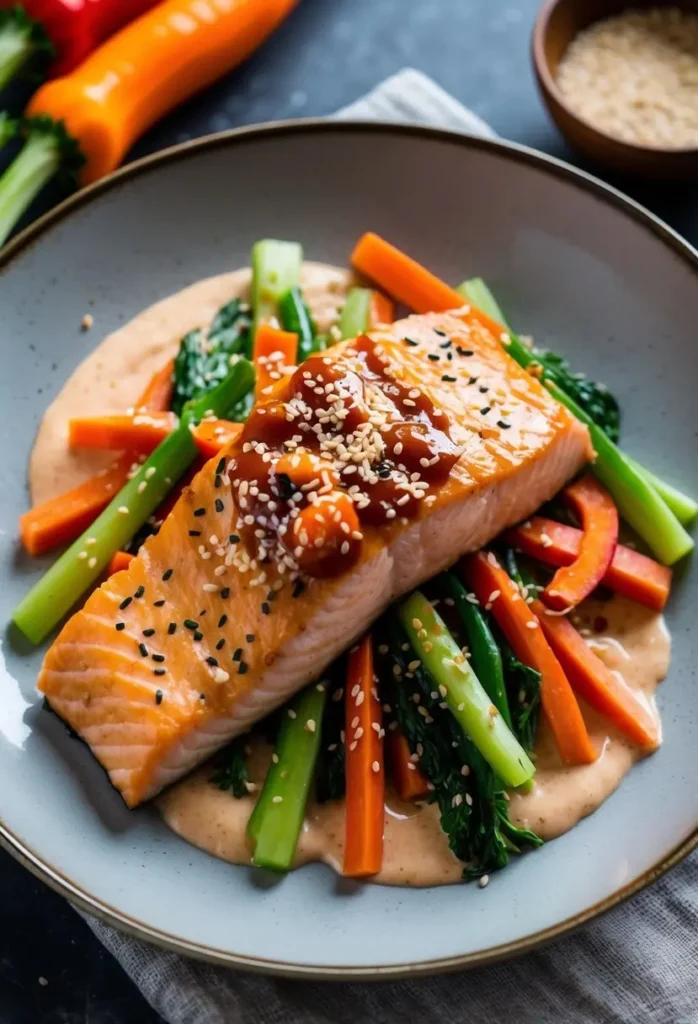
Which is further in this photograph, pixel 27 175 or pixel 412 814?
pixel 27 175

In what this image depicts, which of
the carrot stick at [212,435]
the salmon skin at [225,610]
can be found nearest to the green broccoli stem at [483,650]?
the salmon skin at [225,610]

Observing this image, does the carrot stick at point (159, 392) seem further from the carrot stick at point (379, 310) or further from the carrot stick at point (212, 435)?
the carrot stick at point (379, 310)

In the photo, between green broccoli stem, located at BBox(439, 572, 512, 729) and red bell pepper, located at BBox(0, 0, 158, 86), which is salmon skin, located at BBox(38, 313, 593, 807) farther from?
red bell pepper, located at BBox(0, 0, 158, 86)

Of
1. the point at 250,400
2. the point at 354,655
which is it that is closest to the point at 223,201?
the point at 250,400

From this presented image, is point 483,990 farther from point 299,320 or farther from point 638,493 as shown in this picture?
point 299,320

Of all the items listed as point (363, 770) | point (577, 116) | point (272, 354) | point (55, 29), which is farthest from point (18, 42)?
point (363, 770)

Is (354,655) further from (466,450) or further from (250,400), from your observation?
(250,400)
